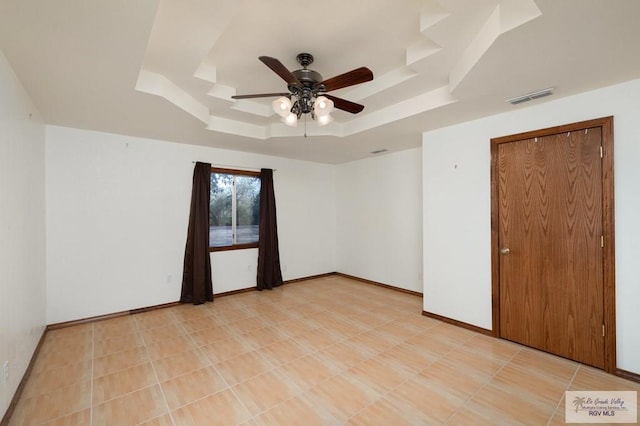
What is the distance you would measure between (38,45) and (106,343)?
8.95 feet

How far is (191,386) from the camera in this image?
7.09 ft

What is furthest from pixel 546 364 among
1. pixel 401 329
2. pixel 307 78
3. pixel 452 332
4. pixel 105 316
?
pixel 105 316

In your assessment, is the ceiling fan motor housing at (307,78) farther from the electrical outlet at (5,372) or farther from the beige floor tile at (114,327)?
the beige floor tile at (114,327)

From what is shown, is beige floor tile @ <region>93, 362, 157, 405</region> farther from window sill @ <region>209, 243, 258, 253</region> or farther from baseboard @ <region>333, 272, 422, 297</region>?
baseboard @ <region>333, 272, 422, 297</region>

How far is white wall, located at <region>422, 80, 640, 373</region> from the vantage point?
2.20 meters

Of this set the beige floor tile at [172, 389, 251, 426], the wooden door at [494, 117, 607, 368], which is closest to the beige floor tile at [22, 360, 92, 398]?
the beige floor tile at [172, 389, 251, 426]

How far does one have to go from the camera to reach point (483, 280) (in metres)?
3.07

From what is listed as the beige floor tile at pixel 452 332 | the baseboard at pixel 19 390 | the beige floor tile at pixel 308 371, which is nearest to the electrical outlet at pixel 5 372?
the baseboard at pixel 19 390

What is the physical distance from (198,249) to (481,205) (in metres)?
3.81

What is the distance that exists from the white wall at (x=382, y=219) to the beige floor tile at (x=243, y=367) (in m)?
2.87

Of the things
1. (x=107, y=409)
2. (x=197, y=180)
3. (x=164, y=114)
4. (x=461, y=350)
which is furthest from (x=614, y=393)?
(x=197, y=180)

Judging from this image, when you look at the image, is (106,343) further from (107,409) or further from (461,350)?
(461,350)

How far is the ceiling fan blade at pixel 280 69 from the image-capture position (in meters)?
Result: 1.65

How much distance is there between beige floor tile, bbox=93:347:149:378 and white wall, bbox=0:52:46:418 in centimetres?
49
